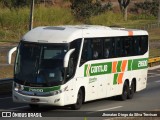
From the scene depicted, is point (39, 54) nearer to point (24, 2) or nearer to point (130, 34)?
point (130, 34)

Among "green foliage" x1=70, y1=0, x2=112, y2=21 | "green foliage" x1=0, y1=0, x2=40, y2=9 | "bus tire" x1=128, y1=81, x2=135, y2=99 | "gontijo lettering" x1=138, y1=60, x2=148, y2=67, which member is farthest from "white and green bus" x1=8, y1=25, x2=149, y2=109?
"green foliage" x1=70, y1=0, x2=112, y2=21

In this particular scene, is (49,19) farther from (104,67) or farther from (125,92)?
(104,67)

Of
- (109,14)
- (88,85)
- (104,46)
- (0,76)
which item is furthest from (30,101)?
(109,14)

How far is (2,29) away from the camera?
69.9 m

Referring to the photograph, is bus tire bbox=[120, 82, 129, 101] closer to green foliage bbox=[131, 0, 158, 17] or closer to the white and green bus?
the white and green bus

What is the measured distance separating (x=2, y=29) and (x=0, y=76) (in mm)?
38660

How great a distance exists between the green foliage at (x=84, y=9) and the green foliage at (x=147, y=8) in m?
25.0

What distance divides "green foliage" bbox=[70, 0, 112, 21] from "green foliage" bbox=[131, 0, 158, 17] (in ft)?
81.9

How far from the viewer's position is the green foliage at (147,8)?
393ft

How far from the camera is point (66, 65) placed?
18422mm

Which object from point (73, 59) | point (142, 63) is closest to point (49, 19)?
point (142, 63)

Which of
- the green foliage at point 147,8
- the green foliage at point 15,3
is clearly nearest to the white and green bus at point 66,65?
the green foliage at point 15,3

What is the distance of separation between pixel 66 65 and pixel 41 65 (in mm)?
904

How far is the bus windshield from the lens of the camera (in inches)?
737
